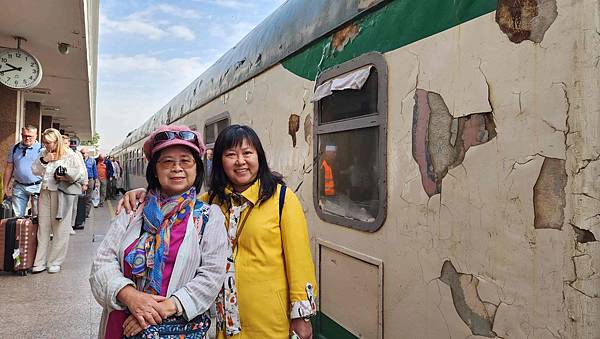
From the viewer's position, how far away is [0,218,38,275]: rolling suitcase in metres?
4.77

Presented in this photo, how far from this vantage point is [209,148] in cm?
531

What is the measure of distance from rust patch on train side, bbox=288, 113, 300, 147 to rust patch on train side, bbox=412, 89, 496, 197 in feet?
3.99

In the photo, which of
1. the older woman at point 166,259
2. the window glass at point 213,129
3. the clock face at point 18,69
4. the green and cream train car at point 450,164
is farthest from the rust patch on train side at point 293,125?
the clock face at point 18,69

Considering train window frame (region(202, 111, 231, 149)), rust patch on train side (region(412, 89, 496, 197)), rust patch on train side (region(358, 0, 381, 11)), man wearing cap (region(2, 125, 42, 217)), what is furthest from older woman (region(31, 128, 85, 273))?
rust patch on train side (region(412, 89, 496, 197))

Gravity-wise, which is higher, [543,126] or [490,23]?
[490,23]

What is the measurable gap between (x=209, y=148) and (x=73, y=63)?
4.35 metres

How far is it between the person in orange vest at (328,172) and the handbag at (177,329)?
50.1 inches

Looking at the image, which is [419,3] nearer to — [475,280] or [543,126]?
[543,126]

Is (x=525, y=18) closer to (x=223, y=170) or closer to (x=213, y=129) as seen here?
(x=223, y=170)

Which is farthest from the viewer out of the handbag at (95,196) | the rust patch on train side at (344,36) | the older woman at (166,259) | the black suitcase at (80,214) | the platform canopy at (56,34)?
the handbag at (95,196)

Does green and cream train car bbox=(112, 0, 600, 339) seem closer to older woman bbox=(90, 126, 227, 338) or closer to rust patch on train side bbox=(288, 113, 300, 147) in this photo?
rust patch on train side bbox=(288, 113, 300, 147)

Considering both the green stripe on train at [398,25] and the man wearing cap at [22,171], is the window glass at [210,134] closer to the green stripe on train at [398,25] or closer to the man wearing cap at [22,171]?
the man wearing cap at [22,171]

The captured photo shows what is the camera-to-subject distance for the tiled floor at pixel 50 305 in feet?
11.6

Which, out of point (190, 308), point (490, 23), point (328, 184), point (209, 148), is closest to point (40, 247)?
point (209, 148)
